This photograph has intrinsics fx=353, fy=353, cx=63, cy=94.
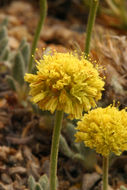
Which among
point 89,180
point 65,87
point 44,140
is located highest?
point 65,87

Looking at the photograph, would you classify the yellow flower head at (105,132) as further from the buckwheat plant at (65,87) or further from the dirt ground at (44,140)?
→ the dirt ground at (44,140)

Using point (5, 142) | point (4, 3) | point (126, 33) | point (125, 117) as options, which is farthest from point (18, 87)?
point (4, 3)

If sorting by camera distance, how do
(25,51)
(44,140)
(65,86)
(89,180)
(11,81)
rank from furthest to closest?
(25,51) < (11,81) < (44,140) < (89,180) < (65,86)

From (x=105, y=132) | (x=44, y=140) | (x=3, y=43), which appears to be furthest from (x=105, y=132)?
(x=3, y=43)

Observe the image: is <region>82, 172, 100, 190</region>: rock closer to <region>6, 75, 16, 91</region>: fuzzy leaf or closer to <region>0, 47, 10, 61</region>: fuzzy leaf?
<region>6, 75, 16, 91</region>: fuzzy leaf

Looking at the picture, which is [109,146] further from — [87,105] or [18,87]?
[18,87]

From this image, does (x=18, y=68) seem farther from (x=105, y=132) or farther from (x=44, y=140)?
(x=105, y=132)
